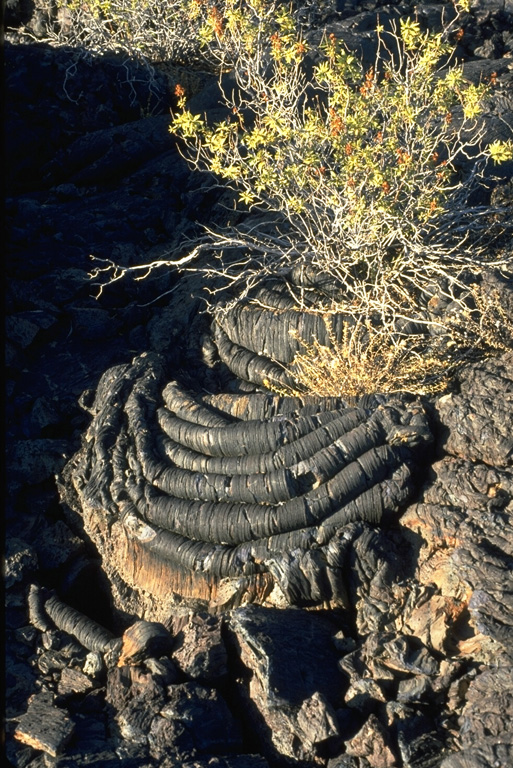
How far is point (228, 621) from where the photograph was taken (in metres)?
4.32

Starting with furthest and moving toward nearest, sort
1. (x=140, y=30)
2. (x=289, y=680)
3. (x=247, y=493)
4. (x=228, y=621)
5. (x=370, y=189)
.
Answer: (x=140, y=30)
(x=370, y=189)
(x=247, y=493)
(x=228, y=621)
(x=289, y=680)

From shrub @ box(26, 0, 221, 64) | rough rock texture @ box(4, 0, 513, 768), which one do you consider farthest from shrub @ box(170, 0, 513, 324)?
shrub @ box(26, 0, 221, 64)

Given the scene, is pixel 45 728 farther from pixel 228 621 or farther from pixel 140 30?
pixel 140 30

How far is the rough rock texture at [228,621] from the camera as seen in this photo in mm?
3842

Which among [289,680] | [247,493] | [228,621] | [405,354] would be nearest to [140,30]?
[405,354]

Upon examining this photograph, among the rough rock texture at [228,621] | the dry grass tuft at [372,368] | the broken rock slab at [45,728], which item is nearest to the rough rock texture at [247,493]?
the rough rock texture at [228,621]

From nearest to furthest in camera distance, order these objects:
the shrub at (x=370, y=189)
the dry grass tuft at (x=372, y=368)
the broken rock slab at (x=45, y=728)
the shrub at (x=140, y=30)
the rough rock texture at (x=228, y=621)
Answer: the rough rock texture at (x=228, y=621) → the broken rock slab at (x=45, y=728) → the dry grass tuft at (x=372, y=368) → the shrub at (x=370, y=189) → the shrub at (x=140, y=30)

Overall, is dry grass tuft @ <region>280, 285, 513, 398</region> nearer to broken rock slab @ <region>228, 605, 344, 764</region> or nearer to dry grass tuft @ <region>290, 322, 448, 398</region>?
dry grass tuft @ <region>290, 322, 448, 398</region>

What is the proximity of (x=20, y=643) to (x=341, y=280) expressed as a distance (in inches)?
107

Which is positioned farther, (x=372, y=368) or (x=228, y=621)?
(x=372, y=368)

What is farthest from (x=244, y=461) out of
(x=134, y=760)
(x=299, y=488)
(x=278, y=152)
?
(x=278, y=152)

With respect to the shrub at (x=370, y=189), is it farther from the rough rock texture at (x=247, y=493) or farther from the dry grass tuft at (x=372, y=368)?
the rough rock texture at (x=247, y=493)

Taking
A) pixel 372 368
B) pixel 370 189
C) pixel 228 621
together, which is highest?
pixel 370 189

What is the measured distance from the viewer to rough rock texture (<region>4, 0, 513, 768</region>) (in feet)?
12.6
